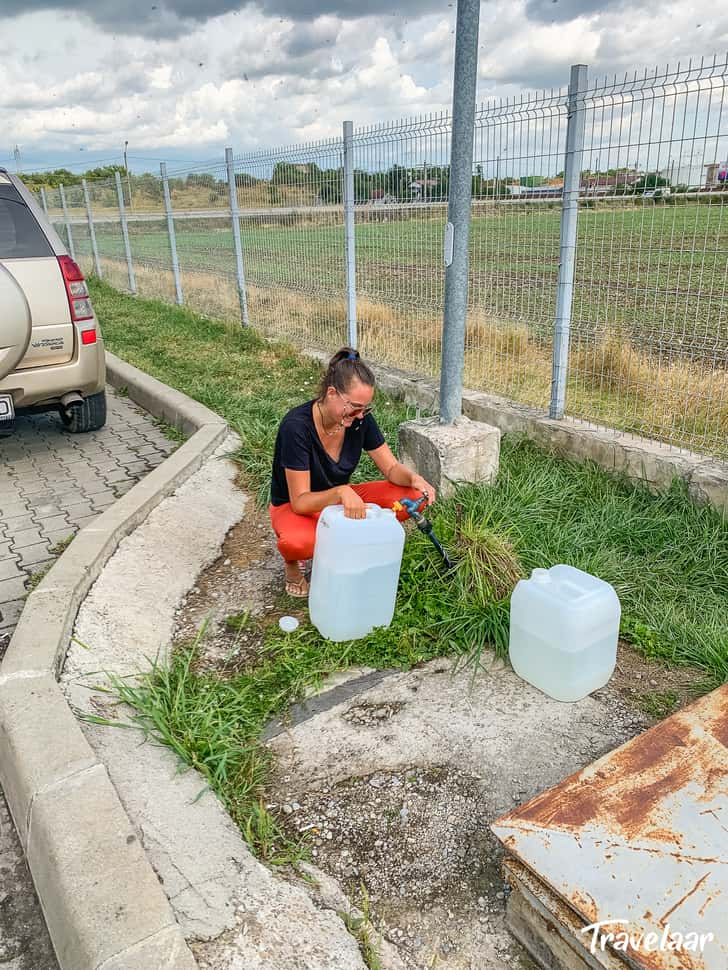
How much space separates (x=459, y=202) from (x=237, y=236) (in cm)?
599

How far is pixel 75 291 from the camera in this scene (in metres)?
5.16

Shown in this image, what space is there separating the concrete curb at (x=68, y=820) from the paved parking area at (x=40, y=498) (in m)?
0.08

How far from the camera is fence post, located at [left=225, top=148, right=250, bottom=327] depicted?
915 centimetres

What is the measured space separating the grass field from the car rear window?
283cm

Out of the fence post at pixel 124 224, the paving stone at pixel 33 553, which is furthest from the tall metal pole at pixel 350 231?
the fence post at pixel 124 224

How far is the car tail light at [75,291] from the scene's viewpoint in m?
5.12

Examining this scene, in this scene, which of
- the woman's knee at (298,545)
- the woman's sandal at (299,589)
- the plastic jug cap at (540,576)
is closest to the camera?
the plastic jug cap at (540,576)

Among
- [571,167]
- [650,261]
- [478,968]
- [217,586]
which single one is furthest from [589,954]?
[571,167]

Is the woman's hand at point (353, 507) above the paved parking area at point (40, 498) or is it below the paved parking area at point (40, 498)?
above

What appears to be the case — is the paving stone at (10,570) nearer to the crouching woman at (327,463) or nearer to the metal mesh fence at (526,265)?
the crouching woman at (327,463)

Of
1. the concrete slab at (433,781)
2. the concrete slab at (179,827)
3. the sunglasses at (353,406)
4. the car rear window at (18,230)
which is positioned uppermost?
the car rear window at (18,230)

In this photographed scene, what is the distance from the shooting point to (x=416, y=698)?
2988 millimetres

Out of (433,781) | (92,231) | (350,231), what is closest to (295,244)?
(350,231)

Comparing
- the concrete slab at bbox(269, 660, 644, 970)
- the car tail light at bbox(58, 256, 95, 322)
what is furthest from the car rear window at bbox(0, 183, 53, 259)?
the concrete slab at bbox(269, 660, 644, 970)
